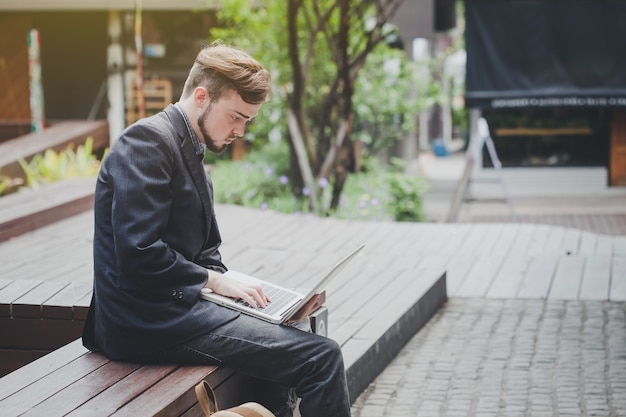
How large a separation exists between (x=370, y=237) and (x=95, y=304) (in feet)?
16.3

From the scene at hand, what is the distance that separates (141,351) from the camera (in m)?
3.55

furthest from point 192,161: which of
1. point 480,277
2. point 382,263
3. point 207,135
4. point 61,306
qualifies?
point 480,277

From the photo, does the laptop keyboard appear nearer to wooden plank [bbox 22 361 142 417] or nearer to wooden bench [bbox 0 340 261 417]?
wooden bench [bbox 0 340 261 417]

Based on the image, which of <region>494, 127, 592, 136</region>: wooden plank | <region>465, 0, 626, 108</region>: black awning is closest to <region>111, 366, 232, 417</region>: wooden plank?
<region>465, 0, 626, 108</region>: black awning

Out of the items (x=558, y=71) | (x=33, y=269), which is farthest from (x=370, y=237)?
(x=558, y=71)

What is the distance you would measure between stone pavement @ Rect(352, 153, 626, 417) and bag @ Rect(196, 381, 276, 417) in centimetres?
151

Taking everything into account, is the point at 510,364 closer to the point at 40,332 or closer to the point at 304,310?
the point at 304,310

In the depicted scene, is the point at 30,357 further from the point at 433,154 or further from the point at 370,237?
the point at 433,154

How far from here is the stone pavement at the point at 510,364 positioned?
4844mm

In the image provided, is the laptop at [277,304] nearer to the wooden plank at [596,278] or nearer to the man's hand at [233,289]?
the man's hand at [233,289]

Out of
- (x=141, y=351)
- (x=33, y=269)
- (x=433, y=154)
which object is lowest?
(x=433, y=154)

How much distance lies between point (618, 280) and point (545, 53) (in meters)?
8.28

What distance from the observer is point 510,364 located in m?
5.50

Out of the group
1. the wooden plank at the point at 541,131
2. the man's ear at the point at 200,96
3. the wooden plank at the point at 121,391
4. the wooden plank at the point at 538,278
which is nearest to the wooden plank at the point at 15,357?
the wooden plank at the point at 121,391
